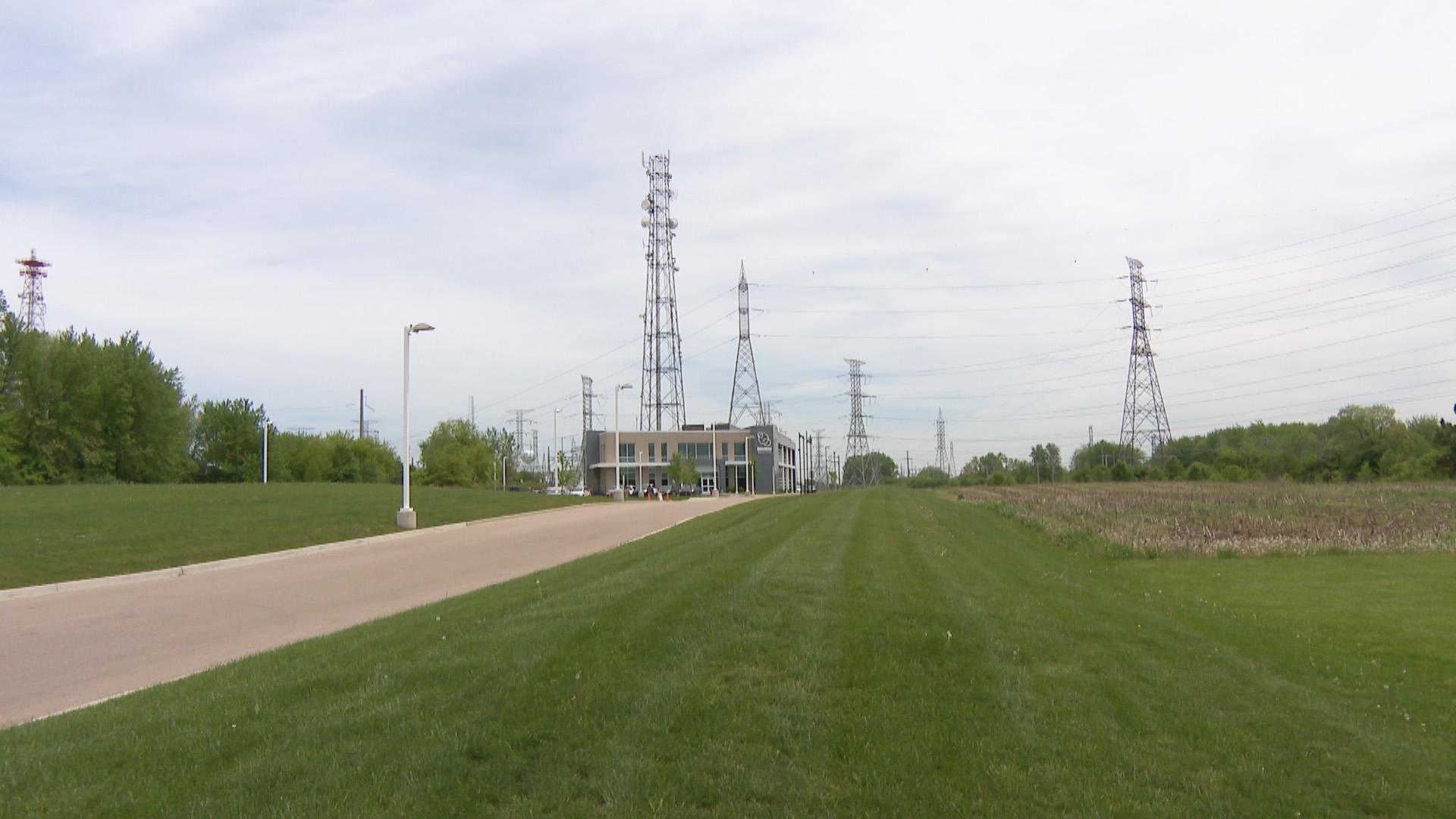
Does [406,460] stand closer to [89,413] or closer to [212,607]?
[212,607]

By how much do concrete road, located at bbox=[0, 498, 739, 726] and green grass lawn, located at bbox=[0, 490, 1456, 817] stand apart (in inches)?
76.6

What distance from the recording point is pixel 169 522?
24453 millimetres

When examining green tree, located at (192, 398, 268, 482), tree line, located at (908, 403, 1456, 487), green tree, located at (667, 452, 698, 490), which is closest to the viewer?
tree line, located at (908, 403, 1456, 487)

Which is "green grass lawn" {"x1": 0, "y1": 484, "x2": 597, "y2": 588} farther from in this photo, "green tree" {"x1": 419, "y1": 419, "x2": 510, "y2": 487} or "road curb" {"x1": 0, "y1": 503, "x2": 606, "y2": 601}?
"green tree" {"x1": 419, "y1": 419, "x2": 510, "y2": 487}

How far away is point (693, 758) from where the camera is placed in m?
5.52

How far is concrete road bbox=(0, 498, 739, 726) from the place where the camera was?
988 cm

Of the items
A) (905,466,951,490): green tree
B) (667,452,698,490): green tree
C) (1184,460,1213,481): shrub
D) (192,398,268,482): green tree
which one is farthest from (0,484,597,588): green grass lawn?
(905,466,951,490): green tree

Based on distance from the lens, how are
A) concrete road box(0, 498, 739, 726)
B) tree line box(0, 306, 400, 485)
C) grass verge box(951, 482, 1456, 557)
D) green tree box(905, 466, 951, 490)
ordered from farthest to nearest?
green tree box(905, 466, 951, 490) < tree line box(0, 306, 400, 485) < grass verge box(951, 482, 1456, 557) < concrete road box(0, 498, 739, 726)

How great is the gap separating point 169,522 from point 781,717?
2349 centimetres

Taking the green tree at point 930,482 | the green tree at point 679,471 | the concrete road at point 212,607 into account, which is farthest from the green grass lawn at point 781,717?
the green tree at point 930,482

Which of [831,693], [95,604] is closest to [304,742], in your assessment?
[831,693]

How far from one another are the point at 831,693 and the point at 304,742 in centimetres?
341

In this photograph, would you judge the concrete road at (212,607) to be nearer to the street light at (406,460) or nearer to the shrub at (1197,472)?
the street light at (406,460)

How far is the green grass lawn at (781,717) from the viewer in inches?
202
